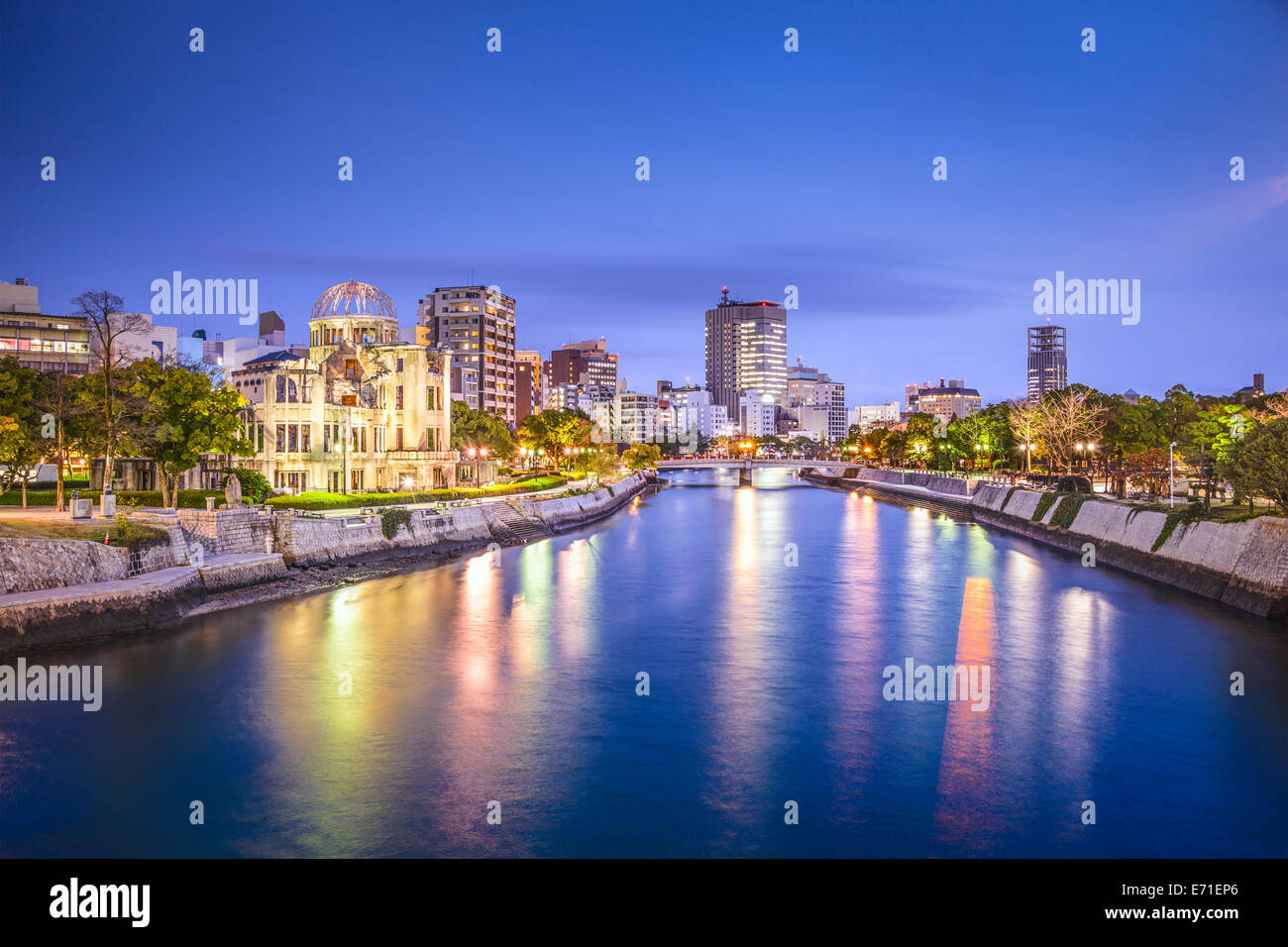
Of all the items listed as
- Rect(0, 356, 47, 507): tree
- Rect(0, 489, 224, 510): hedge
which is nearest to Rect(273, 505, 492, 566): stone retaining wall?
Rect(0, 489, 224, 510): hedge

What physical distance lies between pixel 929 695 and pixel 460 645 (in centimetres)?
1736

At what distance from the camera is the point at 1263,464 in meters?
36.1

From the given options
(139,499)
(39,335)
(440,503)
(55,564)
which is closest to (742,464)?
(440,503)

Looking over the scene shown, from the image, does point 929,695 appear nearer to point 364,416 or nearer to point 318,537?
point 318,537

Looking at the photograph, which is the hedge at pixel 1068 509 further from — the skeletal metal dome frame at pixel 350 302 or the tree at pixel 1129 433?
the skeletal metal dome frame at pixel 350 302

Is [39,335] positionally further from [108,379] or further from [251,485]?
[108,379]

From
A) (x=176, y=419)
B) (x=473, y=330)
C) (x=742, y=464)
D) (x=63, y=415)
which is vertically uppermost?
(x=473, y=330)

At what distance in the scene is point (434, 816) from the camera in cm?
1766

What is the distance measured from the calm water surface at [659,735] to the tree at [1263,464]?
18.4 feet

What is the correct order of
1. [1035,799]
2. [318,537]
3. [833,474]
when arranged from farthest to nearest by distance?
[833,474]
[318,537]
[1035,799]

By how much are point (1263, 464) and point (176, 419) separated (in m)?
50.9

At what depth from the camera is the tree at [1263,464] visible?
34.5 meters

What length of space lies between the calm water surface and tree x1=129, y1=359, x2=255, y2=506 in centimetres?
1098
